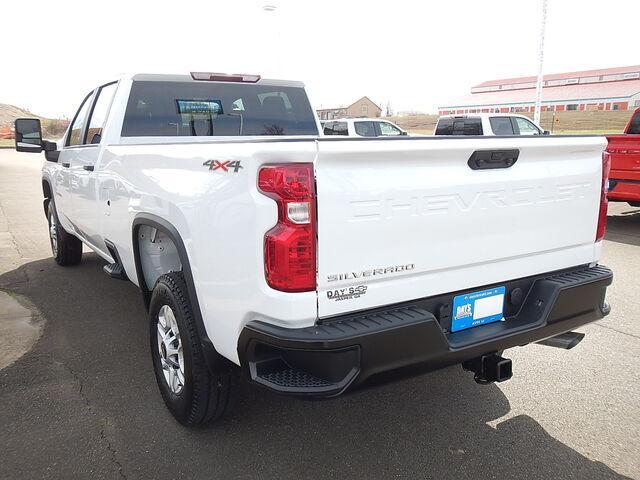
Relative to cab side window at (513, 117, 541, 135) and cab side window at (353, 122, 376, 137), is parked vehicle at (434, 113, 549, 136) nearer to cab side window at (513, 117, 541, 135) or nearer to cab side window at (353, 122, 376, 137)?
cab side window at (513, 117, 541, 135)

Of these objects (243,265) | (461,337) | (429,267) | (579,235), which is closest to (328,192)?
(243,265)

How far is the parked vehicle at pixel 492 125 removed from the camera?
15688 mm

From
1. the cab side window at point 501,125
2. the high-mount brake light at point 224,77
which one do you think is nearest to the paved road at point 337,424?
the high-mount brake light at point 224,77

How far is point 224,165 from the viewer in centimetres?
223

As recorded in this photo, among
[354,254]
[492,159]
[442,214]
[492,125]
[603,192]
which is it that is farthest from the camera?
[492,125]

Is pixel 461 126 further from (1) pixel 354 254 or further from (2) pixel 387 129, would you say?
Answer: (1) pixel 354 254

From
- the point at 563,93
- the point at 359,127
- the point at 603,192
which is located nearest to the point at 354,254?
the point at 603,192

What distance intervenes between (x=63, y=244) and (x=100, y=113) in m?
2.22

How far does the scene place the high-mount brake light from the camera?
435 centimetres

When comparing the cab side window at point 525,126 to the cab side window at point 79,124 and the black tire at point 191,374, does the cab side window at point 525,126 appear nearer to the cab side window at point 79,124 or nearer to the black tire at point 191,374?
the cab side window at point 79,124

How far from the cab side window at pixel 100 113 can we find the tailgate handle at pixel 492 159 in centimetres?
312

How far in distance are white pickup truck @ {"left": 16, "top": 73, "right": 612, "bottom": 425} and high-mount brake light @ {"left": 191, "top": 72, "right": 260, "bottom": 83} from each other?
116 cm

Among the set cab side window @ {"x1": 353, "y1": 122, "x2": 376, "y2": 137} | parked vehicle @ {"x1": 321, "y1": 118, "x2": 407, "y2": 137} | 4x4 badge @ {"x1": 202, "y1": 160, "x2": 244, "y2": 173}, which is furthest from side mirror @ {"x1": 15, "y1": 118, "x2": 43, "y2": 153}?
cab side window @ {"x1": 353, "y1": 122, "x2": 376, "y2": 137}

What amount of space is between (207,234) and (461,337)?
4.19ft
